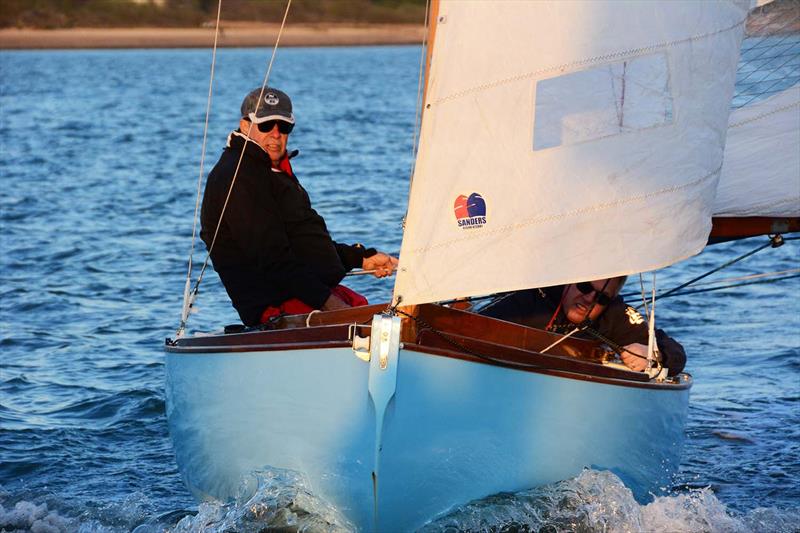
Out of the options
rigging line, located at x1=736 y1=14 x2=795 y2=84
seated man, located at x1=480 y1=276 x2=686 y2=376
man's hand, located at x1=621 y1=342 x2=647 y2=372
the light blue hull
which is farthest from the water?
rigging line, located at x1=736 y1=14 x2=795 y2=84

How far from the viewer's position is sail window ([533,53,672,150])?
4.79 meters

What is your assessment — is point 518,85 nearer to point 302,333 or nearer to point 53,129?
point 302,333

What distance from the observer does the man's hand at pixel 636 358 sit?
18.2 ft

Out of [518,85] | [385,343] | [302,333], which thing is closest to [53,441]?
[302,333]

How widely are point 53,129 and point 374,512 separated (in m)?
22.2

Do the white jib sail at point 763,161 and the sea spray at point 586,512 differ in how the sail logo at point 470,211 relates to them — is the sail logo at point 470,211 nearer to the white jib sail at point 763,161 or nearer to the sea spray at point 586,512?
the sea spray at point 586,512

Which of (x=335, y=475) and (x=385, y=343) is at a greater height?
(x=385, y=343)

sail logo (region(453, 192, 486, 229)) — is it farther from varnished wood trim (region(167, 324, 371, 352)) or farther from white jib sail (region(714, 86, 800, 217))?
white jib sail (region(714, 86, 800, 217))

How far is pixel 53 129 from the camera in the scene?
25734mm

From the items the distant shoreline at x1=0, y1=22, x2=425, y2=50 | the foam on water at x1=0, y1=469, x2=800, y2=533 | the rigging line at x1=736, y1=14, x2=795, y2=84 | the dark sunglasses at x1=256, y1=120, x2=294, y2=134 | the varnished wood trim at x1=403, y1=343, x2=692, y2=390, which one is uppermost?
the distant shoreline at x1=0, y1=22, x2=425, y2=50

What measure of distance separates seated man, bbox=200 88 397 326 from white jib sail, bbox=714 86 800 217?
1942 mm

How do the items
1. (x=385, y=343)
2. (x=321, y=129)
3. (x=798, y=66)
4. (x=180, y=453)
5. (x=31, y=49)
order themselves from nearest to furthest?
(x=385, y=343) → (x=180, y=453) → (x=798, y=66) → (x=321, y=129) → (x=31, y=49)

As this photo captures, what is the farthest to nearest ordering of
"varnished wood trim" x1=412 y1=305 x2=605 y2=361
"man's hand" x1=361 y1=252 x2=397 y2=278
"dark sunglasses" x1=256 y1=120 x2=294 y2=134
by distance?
1. "man's hand" x1=361 y1=252 x2=397 y2=278
2. "dark sunglasses" x1=256 y1=120 x2=294 y2=134
3. "varnished wood trim" x1=412 y1=305 x2=605 y2=361

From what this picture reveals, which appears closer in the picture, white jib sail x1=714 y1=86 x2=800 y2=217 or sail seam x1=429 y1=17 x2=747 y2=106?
sail seam x1=429 y1=17 x2=747 y2=106
